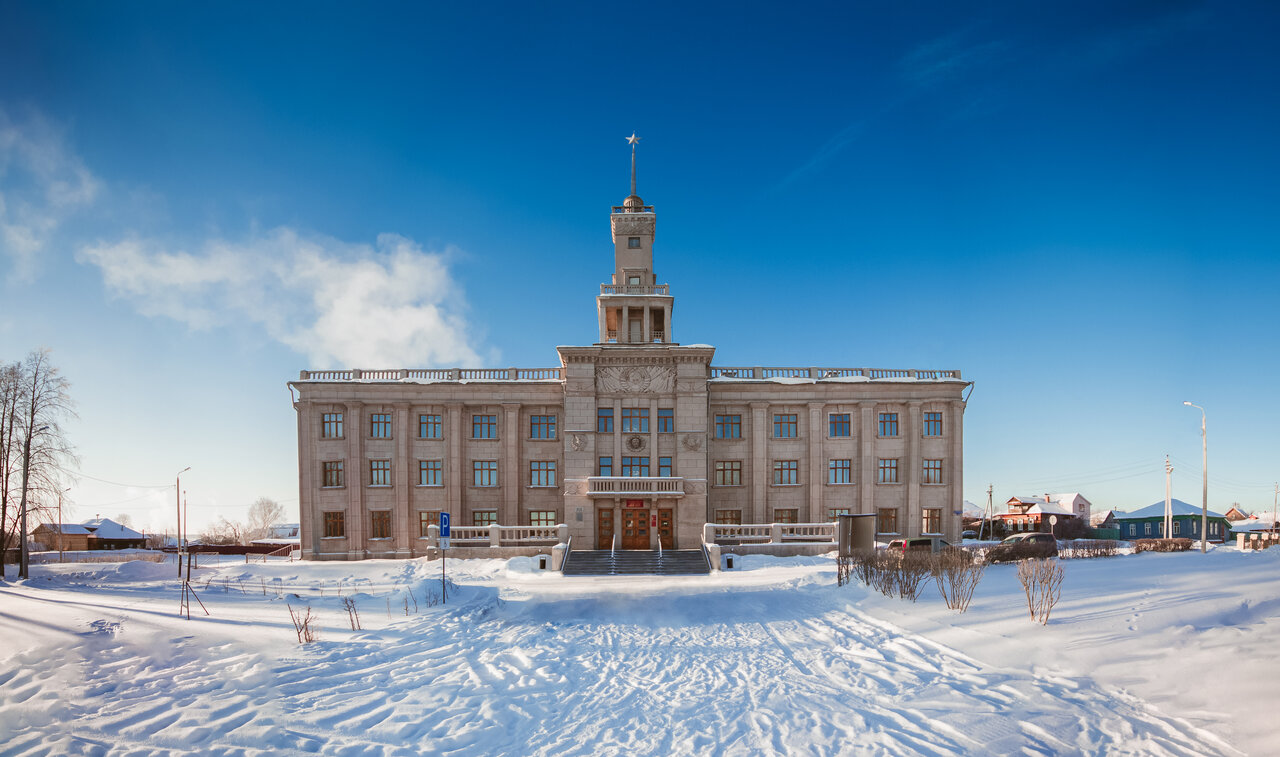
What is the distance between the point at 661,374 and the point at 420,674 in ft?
84.6

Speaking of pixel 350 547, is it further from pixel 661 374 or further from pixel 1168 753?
pixel 1168 753

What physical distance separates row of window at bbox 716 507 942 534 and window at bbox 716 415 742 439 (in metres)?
4.89

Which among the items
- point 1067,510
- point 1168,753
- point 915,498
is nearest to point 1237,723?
point 1168,753

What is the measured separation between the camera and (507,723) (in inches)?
372

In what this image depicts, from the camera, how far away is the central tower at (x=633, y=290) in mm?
40000

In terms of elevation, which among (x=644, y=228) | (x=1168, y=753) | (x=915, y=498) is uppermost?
(x=644, y=228)

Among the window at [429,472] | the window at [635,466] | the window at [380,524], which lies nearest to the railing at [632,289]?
the window at [635,466]

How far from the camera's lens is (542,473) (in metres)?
39.0

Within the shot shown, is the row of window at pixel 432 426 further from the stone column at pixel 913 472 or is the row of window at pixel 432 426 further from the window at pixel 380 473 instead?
the stone column at pixel 913 472

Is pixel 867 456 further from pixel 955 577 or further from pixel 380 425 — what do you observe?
pixel 380 425

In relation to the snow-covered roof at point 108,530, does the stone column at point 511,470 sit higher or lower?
higher

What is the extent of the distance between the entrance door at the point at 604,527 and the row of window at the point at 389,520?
4.40 m

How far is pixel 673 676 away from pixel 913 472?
103 ft

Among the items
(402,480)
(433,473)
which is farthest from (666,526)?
(402,480)
